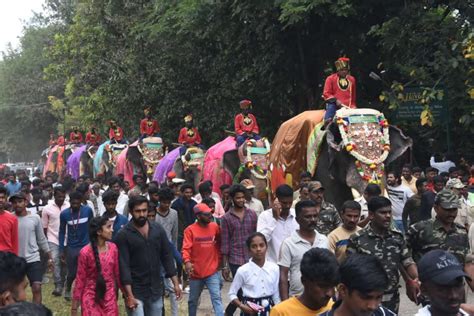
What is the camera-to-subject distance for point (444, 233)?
6.49m

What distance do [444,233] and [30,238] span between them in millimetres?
4938

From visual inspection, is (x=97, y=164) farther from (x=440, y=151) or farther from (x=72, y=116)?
(x=72, y=116)

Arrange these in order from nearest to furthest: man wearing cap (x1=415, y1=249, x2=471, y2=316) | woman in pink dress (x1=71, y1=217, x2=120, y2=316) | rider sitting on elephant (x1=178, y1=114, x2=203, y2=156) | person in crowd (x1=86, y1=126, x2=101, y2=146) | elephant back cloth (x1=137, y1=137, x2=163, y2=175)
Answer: man wearing cap (x1=415, y1=249, x2=471, y2=316) → woman in pink dress (x1=71, y1=217, x2=120, y2=316) → rider sitting on elephant (x1=178, y1=114, x2=203, y2=156) → elephant back cloth (x1=137, y1=137, x2=163, y2=175) → person in crowd (x1=86, y1=126, x2=101, y2=146)

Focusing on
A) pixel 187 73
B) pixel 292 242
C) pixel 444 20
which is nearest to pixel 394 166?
pixel 444 20

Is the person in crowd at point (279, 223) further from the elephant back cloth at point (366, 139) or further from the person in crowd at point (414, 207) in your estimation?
the person in crowd at point (414, 207)

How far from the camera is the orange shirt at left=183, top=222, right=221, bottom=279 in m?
8.42

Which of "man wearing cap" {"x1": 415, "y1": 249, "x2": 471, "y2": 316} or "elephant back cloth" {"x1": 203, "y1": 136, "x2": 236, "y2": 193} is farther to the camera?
"elephant back cloth" {"x1": 203, "y1": 136, "x2": 236, "y2": 193}

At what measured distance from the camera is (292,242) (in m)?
6.64

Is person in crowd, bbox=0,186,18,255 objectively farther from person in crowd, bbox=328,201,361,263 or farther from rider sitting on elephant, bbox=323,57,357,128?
rider sitting on elephant, bbox=323,57,357,128

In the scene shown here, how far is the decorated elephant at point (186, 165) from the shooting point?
18125 millimetres

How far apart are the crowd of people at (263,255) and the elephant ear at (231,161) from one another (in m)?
4.96

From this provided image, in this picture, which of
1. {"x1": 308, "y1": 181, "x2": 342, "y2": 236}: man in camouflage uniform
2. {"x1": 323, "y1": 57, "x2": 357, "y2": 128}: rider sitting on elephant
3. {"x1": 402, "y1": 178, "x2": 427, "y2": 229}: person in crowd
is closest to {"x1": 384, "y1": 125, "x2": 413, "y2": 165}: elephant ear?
{"x1": 402, "y1": 178, "x2": 427, "y2": 229}: person in crowd

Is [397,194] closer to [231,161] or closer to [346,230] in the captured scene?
[231,161]

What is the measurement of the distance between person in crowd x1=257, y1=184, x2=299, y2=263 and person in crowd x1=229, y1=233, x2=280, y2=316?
0.97 meters
